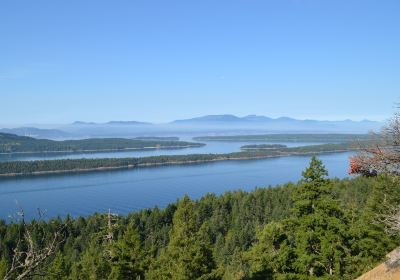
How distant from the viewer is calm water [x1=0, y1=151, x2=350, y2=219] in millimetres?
96181

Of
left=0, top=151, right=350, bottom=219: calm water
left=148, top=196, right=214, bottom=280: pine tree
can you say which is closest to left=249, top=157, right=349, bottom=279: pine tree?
left=148, top=196, right=214, bottom=280: pine tree

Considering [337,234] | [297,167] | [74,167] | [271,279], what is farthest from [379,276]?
[74,167]

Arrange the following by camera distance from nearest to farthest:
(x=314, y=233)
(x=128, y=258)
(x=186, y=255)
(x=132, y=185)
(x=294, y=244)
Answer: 1. (x=186, y=255)
2. (x=314, y=233)
3. (x=128, y=258)
4. (x=294, y=244)
5. (x=132, y=185)

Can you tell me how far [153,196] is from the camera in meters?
106

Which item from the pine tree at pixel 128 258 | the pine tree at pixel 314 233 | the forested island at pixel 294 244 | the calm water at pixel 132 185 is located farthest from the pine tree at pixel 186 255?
the calm water at pixel 132 185

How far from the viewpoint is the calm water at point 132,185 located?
9618cm

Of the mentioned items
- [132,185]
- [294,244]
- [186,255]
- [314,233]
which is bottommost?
[132,185]

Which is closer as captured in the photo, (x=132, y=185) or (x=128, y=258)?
(x=128, y=258)

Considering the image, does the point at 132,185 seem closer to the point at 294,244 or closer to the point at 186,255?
the point at 294,244

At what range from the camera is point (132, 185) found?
407ft

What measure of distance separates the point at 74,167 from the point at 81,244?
113 m

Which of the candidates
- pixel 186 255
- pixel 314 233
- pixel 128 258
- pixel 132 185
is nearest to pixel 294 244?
pixel 314 233

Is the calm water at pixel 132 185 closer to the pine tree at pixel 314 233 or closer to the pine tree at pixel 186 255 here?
the pine tree at pixel 186 255

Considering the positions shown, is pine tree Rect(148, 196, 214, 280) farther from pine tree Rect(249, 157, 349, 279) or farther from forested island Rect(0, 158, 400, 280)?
pine tree Rect(249, 157, 349, 279)
